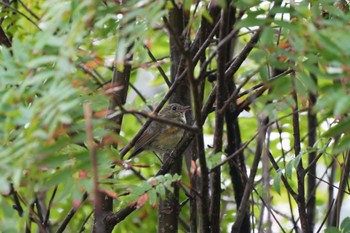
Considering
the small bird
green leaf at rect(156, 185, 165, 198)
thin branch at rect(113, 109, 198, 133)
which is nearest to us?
thin branch at rect(113, 109, 198, 133)

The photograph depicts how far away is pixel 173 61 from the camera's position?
4.42 m

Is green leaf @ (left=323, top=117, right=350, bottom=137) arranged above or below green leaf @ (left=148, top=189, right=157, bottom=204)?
above

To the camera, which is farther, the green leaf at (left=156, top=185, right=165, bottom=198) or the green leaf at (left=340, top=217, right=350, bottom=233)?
the green leaf at (left=340, top=217, right=350, bottom=233)

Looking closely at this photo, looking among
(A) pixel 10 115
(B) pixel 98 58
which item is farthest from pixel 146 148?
(A) pixel 10 115

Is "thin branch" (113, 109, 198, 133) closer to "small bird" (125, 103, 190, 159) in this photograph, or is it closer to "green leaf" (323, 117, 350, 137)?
"green leaf" (323, 117, 350, 137)

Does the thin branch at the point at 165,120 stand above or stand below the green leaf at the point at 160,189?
above

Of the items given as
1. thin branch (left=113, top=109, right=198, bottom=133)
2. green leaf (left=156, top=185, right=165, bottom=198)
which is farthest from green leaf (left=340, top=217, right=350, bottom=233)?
thin branch (left=113, top=109, right=198, bottom=133)

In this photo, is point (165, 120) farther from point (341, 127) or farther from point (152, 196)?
point (152, 196)

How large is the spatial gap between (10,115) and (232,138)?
8.14 feet

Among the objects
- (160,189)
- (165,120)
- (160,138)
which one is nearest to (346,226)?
(160,189)

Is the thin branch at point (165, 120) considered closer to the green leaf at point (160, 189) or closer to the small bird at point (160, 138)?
the green leaf at point (160, 189)

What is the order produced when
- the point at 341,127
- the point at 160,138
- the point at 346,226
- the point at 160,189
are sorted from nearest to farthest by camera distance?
the point at 341,127 → the point at 160,189 → the point at 346,226 → the point at 160,138

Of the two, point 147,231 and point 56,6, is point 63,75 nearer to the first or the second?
point 56,6

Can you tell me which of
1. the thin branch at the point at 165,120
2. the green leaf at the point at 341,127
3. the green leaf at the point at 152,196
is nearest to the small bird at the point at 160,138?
the green leaf at the point at 152,196
